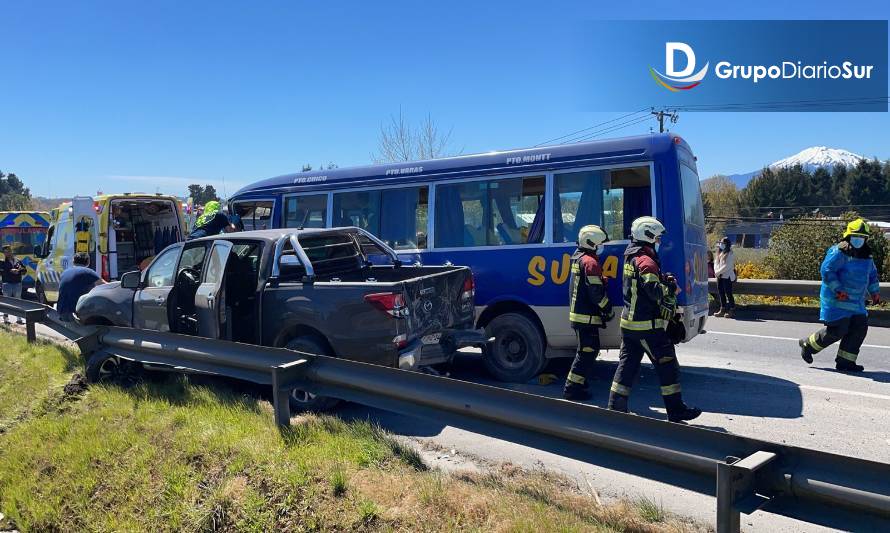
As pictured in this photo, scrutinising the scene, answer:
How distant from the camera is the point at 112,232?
1180 centimetres

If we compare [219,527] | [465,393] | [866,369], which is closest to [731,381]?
[866,369]

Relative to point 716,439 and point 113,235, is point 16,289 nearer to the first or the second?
point 113,235

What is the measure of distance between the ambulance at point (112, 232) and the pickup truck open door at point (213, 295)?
21.5 feet

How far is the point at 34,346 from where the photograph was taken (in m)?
8.77

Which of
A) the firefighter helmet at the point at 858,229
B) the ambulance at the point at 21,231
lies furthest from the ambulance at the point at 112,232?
the firefighter helmet at the point at 858,229

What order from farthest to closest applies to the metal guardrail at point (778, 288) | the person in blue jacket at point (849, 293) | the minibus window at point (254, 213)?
the metal guardrail at point (778, 288), the minibus window at point (254, 213), the person in blue jacket at point (849, 293)

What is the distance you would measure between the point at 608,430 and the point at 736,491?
2.26 ft

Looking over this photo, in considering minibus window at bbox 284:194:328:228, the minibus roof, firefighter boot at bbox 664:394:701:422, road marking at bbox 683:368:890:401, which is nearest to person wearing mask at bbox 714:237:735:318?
road marking at bbox 683:368:890:401

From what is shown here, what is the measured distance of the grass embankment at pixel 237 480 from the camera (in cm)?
360

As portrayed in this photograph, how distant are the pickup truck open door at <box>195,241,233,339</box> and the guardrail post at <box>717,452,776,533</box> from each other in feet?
15.3

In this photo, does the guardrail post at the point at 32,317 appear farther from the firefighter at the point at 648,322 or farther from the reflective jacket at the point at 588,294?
the firefighter at the point at 648,322

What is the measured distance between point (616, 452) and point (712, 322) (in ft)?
32.1

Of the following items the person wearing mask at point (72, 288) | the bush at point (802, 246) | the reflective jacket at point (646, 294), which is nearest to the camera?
the reflective jacket at point (646, 294)

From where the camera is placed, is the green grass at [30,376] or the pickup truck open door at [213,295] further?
the green grass at [30,376]
